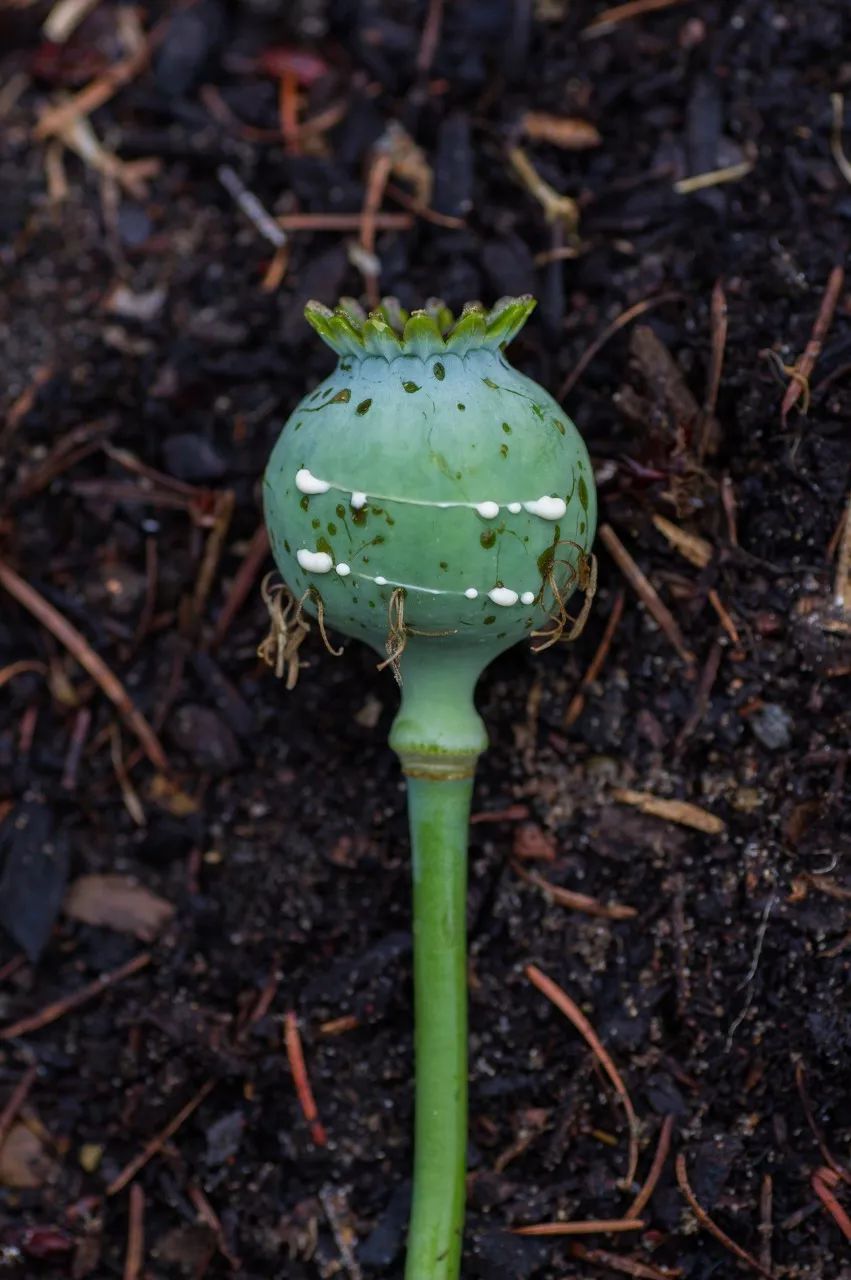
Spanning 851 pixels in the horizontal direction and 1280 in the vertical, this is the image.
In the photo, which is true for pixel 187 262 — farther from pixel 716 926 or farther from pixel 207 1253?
pixel 207 1253

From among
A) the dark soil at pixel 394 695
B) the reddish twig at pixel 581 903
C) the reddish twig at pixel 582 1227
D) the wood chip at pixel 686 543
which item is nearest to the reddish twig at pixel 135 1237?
the dark soil at pixel 394 695

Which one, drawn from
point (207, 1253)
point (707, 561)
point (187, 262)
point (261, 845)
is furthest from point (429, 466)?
point (207, 1253)

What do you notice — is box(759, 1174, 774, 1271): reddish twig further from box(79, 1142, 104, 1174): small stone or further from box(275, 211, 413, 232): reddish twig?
box(275, 211, 413, 232): reddish twig

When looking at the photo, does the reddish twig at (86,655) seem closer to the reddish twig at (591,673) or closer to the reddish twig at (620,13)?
the reddish twig at (591,673)

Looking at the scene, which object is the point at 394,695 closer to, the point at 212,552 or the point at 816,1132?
the point at 212,552

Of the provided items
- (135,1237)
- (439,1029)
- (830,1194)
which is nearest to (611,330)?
(439,1029)

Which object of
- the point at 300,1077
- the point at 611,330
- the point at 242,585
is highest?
the point at 611,330

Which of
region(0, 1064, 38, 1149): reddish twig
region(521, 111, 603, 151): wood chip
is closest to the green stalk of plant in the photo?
region(521, 111, 603, 151): wood chip
